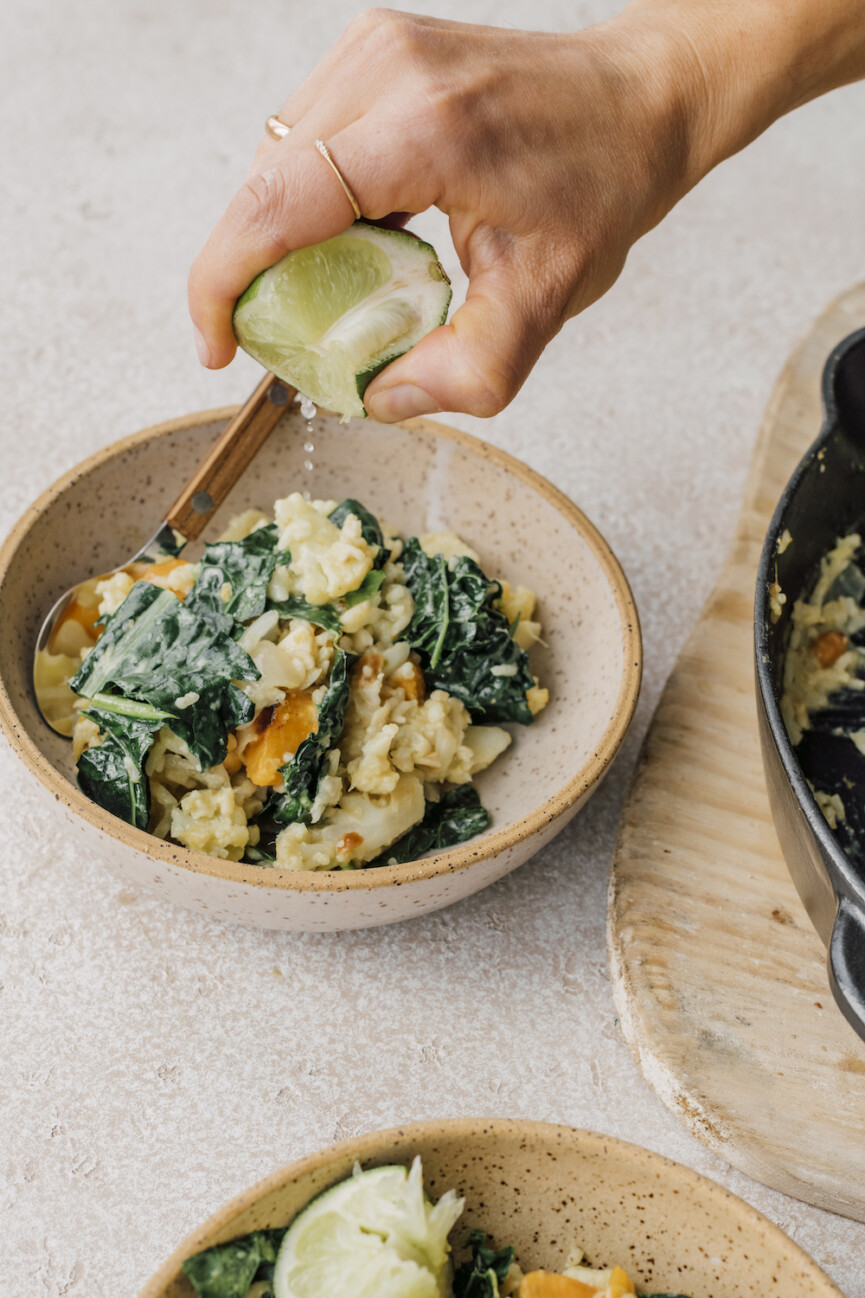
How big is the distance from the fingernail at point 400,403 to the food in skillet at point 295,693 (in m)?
0.24

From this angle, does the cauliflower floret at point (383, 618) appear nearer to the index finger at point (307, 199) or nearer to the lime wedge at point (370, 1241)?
the index finger at point (307, 199)

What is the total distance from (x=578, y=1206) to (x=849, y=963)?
0.44m

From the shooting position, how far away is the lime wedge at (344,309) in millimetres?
1605

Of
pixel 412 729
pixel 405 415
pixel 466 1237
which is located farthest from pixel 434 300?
pixel 466 1237

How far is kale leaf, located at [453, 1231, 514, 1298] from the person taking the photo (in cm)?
137

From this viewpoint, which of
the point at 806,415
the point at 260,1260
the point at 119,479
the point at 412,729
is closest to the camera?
the point at 260,1260

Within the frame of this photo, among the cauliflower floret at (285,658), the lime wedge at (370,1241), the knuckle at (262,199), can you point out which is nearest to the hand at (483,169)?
the knuckle at (262,199)

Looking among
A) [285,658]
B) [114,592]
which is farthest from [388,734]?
[114,592]

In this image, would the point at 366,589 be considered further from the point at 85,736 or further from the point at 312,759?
the point at 85,736

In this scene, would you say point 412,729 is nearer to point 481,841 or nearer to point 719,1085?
point 481,841

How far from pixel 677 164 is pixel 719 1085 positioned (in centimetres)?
136

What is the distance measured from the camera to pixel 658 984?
177cm

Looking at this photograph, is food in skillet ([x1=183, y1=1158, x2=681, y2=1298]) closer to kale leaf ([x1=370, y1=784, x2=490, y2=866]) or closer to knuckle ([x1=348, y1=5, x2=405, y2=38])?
kale leaf ([x1=370, y1=784, x2=490, y2=866])

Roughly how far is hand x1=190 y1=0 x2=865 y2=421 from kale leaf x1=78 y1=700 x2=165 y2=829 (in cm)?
55
